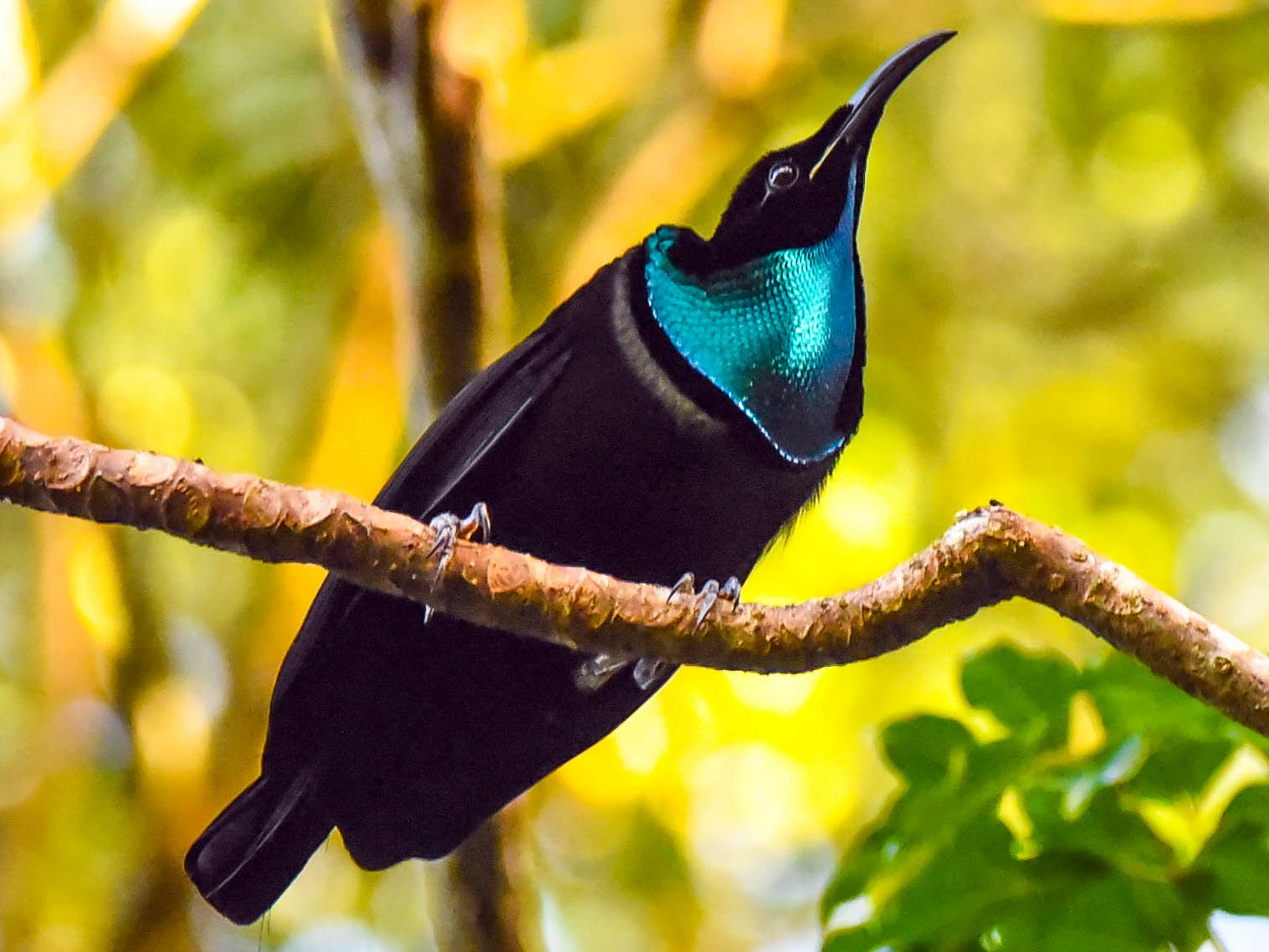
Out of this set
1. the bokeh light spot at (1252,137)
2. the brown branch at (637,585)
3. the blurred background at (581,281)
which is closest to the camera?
the brown branch at (637,585)

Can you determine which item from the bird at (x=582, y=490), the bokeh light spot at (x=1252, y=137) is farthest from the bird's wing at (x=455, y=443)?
the bokeh light spot at (x=1252, y=137)

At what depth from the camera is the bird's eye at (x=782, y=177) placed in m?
2.17

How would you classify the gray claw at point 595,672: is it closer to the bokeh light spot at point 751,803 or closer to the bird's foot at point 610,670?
the bird's foot at point 610,670

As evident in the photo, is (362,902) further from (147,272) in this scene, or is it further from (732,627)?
(732,627)

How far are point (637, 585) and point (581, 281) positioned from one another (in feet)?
6.42

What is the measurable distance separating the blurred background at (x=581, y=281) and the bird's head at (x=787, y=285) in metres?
1.03

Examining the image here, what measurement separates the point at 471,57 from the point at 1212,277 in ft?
8.75

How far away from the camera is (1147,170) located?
15.0 feet

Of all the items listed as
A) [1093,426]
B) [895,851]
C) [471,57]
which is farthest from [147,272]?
[895,851]

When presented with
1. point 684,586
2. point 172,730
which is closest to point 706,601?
point 684,586

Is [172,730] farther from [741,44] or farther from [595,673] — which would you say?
[741,44]

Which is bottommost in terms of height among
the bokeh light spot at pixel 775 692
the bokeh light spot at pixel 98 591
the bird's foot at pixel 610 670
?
the bird's foot at pixel 610 670

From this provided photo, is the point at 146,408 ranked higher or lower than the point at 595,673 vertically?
higher

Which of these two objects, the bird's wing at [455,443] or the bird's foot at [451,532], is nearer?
the bird's foot at [451,532]
